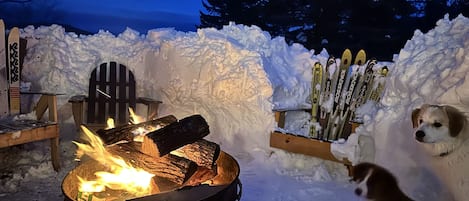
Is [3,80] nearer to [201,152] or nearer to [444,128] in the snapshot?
[201,152]

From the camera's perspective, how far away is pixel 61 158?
4.26 meters

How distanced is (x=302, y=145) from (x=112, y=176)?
188cm

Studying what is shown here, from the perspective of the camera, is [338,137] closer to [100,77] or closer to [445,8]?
[100,77]

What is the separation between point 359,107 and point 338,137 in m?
0.35

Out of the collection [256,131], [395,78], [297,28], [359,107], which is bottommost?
[256,131]

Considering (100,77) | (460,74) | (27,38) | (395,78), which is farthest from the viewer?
(27,38)

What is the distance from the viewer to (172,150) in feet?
7.91

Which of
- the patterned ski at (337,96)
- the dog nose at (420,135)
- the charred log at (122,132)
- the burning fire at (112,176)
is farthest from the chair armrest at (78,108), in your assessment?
the dog nose at (420,135)

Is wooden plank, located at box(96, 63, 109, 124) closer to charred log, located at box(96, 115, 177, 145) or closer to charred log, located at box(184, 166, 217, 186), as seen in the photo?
charred log, located at box(96, 115, 177, 145)

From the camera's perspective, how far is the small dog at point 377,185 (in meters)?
2.47

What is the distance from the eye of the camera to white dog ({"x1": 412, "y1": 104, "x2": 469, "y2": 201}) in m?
2.51

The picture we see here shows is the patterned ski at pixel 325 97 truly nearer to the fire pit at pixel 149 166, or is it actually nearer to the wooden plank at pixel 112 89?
the fire pit at pixel 149 166

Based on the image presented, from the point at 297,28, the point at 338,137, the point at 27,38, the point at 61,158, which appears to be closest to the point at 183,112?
the point at 61,158

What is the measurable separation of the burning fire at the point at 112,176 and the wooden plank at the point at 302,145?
68.2 inches
